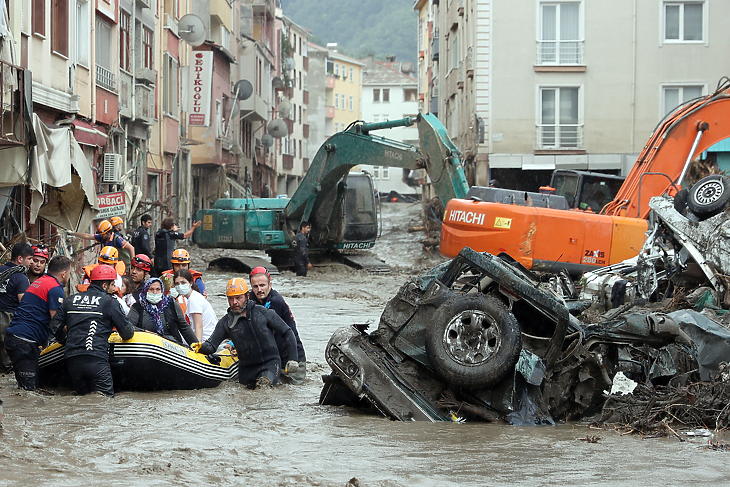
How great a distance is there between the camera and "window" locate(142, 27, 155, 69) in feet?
105

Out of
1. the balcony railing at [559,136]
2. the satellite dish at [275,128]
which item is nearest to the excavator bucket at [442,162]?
the balcony railing at [559,136]

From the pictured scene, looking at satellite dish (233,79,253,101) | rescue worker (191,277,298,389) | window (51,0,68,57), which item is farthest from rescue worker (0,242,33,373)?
satellite dish (233,79,253,101)

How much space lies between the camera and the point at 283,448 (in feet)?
30.6

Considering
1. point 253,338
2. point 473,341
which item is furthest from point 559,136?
point 473,341

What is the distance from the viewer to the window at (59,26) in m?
22.3

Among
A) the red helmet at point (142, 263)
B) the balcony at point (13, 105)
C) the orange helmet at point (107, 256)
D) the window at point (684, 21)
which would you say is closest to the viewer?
the orange helmet at point (107, 256)

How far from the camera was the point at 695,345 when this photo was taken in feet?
33.9

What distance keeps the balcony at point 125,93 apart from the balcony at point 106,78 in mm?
710

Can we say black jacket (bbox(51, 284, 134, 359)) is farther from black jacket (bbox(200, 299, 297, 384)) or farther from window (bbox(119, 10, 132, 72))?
window (bbox(119, 10, 132, 72))

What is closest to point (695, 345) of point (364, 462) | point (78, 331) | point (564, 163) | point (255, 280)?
point (364, 462)

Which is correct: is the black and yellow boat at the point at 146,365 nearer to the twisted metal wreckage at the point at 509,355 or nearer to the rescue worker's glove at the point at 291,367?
the rescue worker's glove at the point at 291,367

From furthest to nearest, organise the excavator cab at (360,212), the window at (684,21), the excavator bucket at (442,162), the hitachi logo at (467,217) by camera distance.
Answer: the window at (684,21)
the excavator cab at (360,212)
the excavator bucket at (442,162)
the hitachi logo at (467,217)

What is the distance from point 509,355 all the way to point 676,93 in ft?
106

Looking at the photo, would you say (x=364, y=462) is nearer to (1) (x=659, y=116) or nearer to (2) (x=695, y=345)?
(2) (x=695, y=345)
